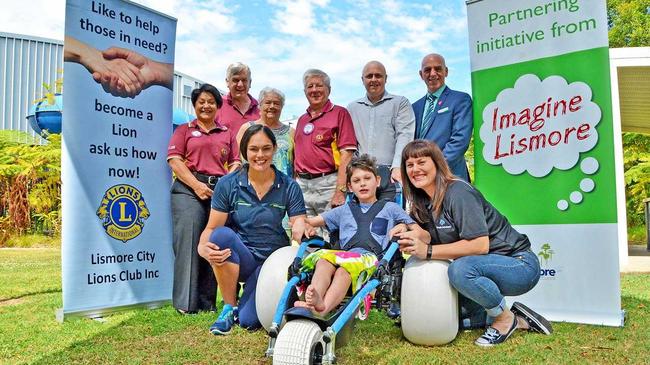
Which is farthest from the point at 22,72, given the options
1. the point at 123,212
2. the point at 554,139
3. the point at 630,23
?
the point at 630,23

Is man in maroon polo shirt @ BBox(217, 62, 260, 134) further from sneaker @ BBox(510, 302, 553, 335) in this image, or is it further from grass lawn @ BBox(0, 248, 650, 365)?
sneaker @ BBox(510, 302, 553, 335)

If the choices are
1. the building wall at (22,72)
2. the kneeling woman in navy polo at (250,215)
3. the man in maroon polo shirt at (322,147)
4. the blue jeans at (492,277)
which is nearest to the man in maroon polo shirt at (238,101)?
the man in maroon polo shirt at (322,147)

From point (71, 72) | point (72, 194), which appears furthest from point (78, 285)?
point (71, 72)

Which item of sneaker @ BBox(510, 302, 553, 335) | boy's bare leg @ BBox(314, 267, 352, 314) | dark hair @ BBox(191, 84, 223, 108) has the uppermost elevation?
dark hair @ BBox(191, 84, 223, 108)

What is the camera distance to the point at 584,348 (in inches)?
140

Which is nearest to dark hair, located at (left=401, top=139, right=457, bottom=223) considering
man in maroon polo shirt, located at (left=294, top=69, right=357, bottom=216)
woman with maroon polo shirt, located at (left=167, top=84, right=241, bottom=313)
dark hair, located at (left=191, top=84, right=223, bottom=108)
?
man in maroon polo shirt, located at (left=294, top=69, right=357, bottom=216)

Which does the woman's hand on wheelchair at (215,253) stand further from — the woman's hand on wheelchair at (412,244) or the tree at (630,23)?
the tree at (630,23)

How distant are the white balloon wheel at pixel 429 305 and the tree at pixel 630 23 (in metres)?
21.0

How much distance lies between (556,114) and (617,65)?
550 centimetres

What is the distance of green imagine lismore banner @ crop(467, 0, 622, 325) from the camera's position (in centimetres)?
430

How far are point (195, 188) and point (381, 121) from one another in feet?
5.63

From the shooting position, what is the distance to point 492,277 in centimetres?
358

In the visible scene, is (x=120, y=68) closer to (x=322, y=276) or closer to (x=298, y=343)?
(x=322, y=276)

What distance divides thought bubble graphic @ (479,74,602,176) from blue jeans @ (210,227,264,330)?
2.27 meters
